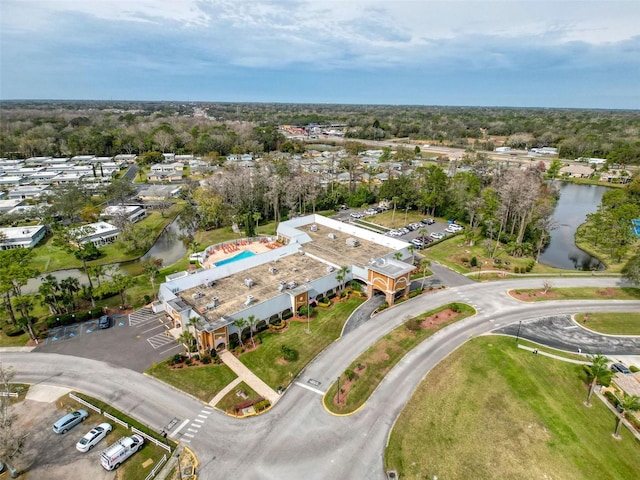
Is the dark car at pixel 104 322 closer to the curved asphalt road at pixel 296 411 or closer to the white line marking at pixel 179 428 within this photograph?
the curved asphalt road at pixel 296 411

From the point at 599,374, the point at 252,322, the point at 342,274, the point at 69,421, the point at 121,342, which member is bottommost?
the point at 121,342

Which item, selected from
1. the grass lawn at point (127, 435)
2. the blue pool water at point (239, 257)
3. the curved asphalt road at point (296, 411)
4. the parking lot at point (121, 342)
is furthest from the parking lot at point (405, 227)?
the grass lawn at point (127, 435)

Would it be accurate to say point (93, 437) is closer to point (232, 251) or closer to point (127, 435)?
point (127, 435)

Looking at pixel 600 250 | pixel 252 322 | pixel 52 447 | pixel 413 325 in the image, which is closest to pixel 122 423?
pixel 52 447

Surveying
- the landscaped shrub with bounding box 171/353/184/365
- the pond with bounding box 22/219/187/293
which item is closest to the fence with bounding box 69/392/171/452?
the landscaped shrub with bounding box 171/353/184/365

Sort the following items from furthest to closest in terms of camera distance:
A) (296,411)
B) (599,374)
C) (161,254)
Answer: (161,254)
(599,374)
(296,411)

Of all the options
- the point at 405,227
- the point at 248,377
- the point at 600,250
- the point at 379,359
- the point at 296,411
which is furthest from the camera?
the point at 405,227
